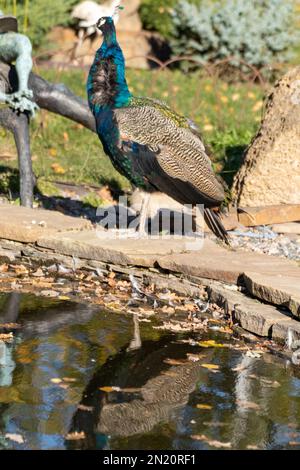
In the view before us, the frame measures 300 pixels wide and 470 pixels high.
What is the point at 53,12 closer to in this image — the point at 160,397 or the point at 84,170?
the point at 84,170

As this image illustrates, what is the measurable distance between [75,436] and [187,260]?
2.26 meters

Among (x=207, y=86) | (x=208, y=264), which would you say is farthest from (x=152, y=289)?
(x=207, y=86)

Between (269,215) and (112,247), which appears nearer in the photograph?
(112,247)

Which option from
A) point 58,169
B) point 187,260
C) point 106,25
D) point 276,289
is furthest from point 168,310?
point 58,169

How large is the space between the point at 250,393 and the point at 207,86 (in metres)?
10.2

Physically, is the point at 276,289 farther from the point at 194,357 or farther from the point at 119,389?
the point at 119,389

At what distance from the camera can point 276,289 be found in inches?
208

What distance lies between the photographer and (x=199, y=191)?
20.9 feet

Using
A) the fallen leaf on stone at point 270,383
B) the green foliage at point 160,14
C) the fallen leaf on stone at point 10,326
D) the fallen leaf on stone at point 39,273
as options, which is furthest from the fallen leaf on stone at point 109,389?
the green foliage at point 160,14

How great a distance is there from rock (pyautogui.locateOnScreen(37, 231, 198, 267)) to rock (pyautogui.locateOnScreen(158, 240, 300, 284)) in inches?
5.0

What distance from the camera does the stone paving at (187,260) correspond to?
524cm

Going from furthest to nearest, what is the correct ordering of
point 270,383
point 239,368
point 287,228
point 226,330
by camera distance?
point 287,228 → point 226,330 → point 239,368 → point 270,383

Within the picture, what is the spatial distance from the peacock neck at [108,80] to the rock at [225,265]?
1.12 m

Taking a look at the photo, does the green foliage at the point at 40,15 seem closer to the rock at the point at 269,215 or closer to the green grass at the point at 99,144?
the green grass at the point at 99,144
